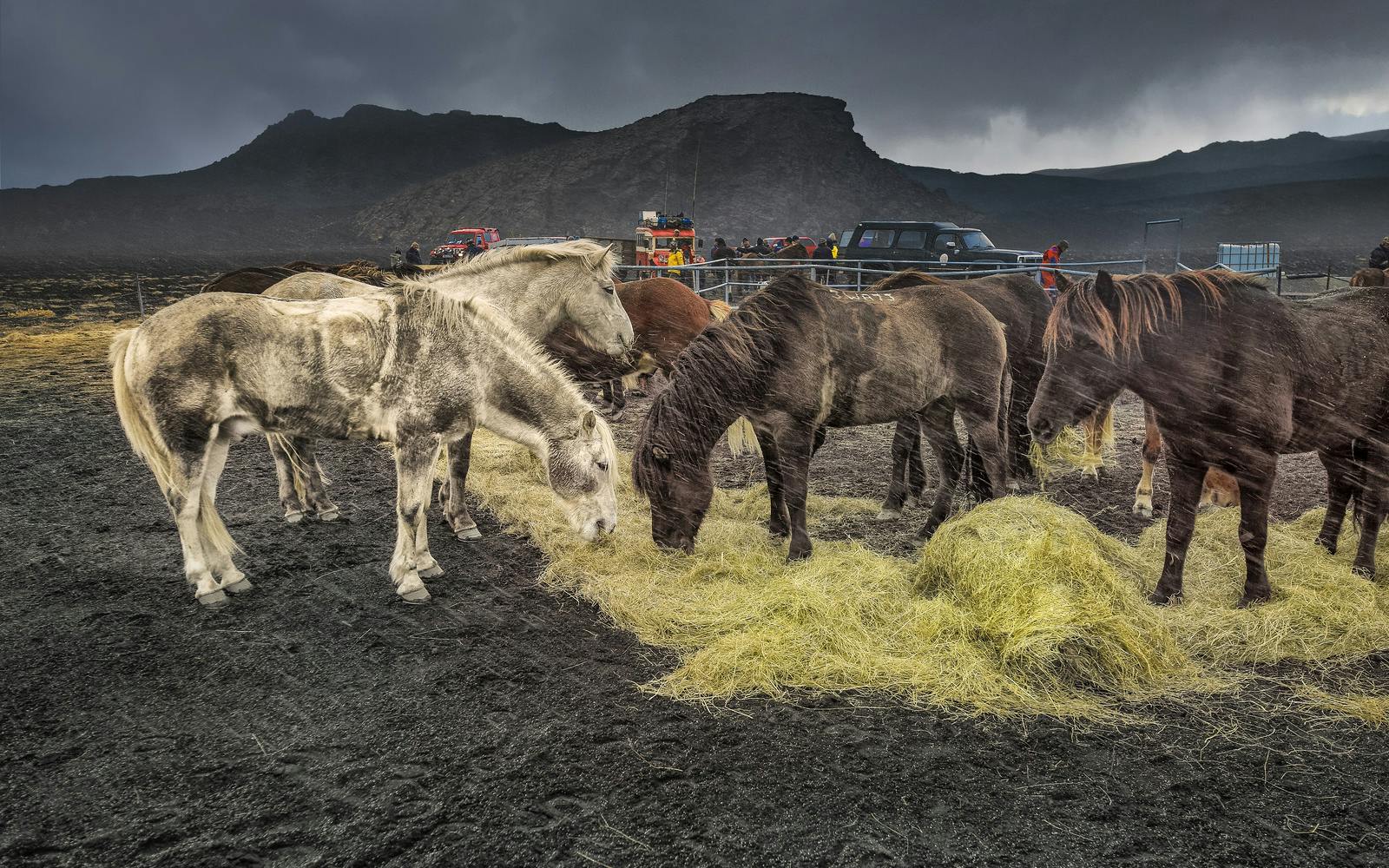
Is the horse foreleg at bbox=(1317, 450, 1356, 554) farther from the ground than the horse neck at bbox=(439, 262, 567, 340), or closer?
closer

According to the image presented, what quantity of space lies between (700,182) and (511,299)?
314ft

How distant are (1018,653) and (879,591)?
923 mm

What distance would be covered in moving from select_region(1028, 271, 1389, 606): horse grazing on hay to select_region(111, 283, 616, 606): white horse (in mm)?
3030

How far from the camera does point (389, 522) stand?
617 cm

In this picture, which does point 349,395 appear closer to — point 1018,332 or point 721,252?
point 1018,332

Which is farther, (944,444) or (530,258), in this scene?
(530,258)

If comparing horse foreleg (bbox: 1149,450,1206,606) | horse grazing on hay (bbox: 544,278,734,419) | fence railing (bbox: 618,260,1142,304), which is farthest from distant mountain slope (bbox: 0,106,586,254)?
horse foreleg (bbox: 1149,450,1206,606)

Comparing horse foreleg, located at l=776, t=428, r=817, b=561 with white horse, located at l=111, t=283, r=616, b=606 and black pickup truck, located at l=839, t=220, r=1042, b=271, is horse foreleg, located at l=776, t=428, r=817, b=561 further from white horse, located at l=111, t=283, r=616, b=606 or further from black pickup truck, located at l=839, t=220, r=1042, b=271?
black pickup truck, located at l=839, t=220, r=1042, b=271

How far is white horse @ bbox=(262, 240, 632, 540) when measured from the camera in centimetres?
594

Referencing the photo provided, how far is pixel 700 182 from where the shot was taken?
97.0m

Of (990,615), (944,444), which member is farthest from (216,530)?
(944,444)

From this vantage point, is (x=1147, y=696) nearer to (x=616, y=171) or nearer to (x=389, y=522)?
(x=389, y=522)

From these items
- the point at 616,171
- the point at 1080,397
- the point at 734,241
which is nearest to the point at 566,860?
the point at 1080,397

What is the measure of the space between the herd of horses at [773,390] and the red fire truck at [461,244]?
25.1 m
